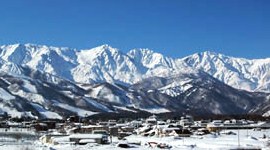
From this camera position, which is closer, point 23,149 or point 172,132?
point 23,149

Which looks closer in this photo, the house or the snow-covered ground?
the snow-covered ground

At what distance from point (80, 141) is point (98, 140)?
250 centimetres

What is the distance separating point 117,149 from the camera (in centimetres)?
6606

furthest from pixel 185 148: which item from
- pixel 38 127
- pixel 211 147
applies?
pixel 38 127

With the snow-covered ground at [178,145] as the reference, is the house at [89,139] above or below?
above

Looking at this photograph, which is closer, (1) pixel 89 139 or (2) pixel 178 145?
(2) pixel 178 145

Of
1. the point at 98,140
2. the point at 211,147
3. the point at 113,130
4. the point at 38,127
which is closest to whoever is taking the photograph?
the point at 211,147

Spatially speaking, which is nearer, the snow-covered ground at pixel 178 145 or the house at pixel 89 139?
the snow-covered ground at pixel 178 145

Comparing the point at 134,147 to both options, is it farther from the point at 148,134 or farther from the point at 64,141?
the point at 148,134

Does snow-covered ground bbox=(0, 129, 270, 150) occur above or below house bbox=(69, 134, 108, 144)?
below

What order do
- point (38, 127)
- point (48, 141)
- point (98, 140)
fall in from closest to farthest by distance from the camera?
point (98, 140) < point (48, 141) < point (38, 127)

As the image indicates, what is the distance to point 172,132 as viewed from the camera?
341 feet

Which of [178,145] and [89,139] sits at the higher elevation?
[89,139]

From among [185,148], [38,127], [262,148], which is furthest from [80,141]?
[38,127]
